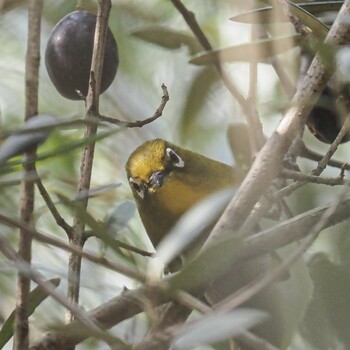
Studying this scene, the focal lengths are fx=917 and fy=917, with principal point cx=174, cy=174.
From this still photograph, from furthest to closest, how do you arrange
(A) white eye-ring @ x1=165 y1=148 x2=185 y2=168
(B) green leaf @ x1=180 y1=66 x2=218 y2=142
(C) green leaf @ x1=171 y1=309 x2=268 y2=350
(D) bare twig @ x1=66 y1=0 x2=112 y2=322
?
1. (A) white eye-ring @ x1=165 y1=148 x2=185 y2=168
2. (B) green leaf @ x1=180 y1=66 x2=218 y2=142
3. (D) bare twig @ x1=66 y1=0 x2=112 y2=322
4. (C) green leaf @ x1=171 y1=309 x2=268 y2=350

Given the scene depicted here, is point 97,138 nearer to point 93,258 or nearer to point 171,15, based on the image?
point 93,258

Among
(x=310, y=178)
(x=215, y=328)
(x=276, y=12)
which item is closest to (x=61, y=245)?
(x=215, y=328)

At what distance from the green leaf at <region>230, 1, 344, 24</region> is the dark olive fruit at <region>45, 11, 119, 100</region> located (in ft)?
0.81

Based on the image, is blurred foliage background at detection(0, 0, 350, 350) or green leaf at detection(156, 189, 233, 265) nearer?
green leaf at detection(156, 189, 233, 265)

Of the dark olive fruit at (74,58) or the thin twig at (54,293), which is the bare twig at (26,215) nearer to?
the thin twig at (54,293)

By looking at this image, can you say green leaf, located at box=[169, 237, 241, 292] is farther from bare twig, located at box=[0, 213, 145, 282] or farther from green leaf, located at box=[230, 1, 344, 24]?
green leaf, located at box=[230, 1, 344, 24]

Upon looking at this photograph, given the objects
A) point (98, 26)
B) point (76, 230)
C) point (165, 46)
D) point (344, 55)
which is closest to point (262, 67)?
point (165, 46)

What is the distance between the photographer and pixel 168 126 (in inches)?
73.6

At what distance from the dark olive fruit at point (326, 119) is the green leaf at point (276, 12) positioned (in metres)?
0.13

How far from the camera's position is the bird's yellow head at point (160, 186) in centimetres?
151

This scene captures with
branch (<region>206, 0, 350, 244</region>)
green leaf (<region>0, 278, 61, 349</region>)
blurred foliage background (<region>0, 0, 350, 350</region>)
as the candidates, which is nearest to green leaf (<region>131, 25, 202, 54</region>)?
blurred foliage background (<region>0, 0, 350, 350</region>)

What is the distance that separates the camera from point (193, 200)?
1521 mm

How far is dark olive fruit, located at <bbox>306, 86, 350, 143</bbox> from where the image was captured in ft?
3.91

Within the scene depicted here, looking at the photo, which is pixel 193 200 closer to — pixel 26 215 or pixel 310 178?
pixel 310 178
